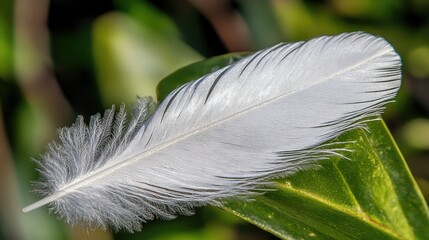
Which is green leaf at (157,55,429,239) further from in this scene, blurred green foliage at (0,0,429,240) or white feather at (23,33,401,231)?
blurred green foliage at (0,0,429,240)

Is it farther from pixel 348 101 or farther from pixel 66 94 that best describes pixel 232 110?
pixel 66 94

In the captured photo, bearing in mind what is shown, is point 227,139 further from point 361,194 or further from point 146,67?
point 146,67

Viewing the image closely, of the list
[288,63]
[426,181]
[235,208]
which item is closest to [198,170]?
[235,208]

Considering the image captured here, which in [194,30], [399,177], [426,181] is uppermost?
[194,30]

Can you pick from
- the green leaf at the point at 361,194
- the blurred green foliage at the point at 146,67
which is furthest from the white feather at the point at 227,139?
the blurred green foliage at the point at 146,67

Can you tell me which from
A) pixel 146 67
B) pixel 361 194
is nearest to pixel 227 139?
pixel 361 194
